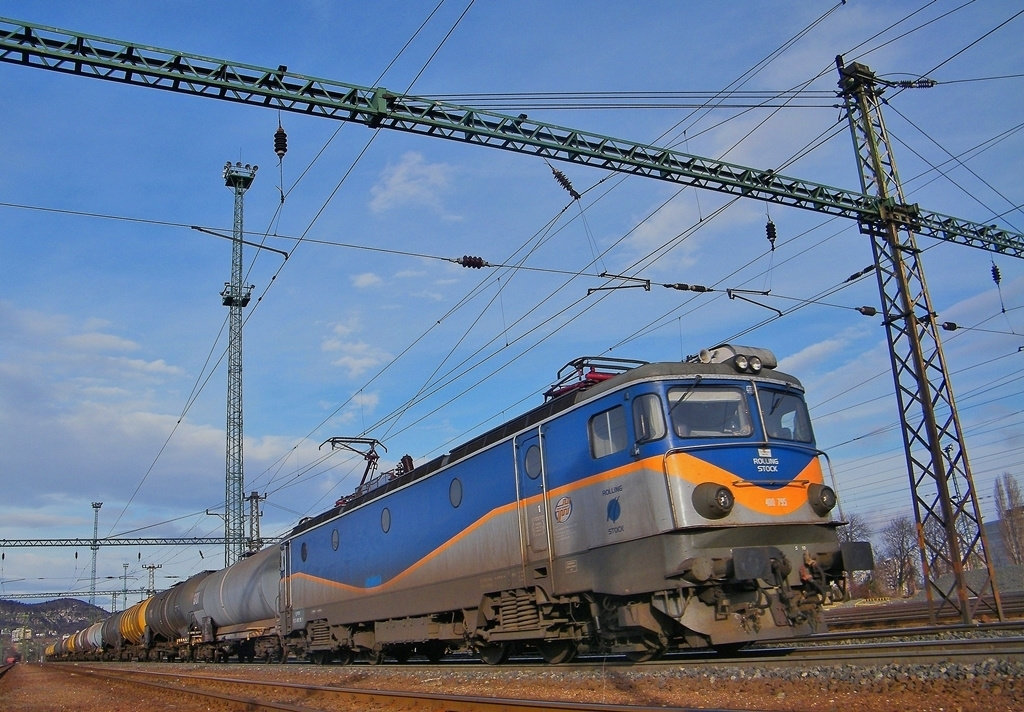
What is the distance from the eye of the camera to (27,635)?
157 m

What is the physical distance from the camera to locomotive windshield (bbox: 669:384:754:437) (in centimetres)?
1093

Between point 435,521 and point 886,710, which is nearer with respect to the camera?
point 886,710

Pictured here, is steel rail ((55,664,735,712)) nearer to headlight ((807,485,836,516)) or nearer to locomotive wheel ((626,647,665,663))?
locomotive wheel ((626,647,665,663))

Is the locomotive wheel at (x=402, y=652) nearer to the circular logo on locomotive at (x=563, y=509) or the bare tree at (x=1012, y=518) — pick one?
the circular logo on locomotive at (x=563, y=509)

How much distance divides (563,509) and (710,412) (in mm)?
2659

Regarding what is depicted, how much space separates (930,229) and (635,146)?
8429 millimetres

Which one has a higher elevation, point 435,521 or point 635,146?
point 635,146

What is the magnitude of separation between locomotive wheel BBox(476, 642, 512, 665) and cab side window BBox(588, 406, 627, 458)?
489cm

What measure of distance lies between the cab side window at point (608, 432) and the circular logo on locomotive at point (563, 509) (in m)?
0.91

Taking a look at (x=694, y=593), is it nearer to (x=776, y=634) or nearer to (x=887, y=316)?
(x=776, y=634)

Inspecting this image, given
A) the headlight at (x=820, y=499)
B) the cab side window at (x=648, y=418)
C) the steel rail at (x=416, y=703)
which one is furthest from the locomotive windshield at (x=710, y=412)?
the steel rail at (x=416, y=703)

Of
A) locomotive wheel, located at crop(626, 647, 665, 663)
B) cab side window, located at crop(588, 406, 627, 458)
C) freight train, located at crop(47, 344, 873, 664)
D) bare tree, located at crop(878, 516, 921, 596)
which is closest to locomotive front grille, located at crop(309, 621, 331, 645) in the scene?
freight train, located at crop(47, 344, 873, 664)

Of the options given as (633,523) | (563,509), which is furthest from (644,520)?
(563,509)

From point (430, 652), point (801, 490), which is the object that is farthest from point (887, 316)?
point (430, 652)
